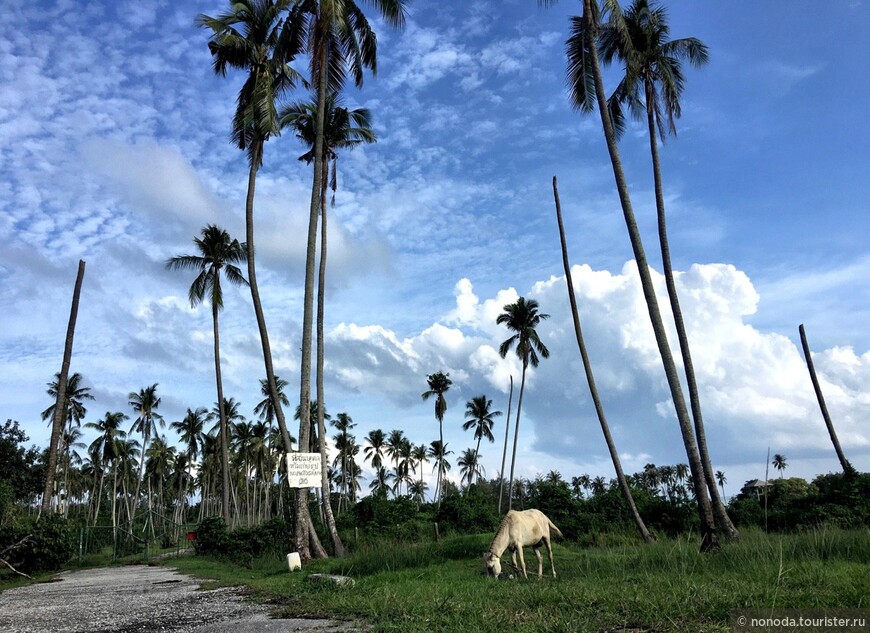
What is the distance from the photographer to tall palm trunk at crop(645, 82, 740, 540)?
48.3 ft

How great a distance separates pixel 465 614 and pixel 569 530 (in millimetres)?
26041

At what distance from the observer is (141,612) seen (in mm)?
9828

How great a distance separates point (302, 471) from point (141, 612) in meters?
6.98

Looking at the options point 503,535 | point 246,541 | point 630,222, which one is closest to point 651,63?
point 630,222

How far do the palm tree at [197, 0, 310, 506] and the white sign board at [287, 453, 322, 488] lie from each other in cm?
508

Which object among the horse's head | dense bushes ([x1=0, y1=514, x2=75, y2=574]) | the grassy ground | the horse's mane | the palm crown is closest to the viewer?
the grassy ground

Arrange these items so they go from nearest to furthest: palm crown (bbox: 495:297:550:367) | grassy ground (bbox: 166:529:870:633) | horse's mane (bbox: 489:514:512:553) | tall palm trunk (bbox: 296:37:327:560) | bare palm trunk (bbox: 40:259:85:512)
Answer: grassy ground (bbox: 166:529:870:633) < horse's mane (bbox: 489:514:512:553) < tall palm trunk (bbox: 296:37:327:560) < bare palm trunk (bbox: 40:259:85:512) < palm crown (bbox: 495:297:550:367)

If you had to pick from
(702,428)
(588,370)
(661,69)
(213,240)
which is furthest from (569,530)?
(213,240)

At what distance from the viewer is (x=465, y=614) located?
6934 mm

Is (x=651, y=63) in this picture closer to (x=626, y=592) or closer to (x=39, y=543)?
(x=626, y=592)

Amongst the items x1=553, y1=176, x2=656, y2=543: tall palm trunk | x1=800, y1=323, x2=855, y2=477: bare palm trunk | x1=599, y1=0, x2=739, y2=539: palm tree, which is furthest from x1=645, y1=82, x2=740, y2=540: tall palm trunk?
x1=800, y1=323, x2=855, y2=477: bare palm trunk

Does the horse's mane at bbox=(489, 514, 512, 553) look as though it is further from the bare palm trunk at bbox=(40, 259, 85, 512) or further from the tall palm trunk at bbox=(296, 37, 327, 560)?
the bare palm trunk at bbox=(40, 259, 85, 512)

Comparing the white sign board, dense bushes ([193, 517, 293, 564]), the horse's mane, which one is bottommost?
dense bushes ([193, 517, 293, 564])

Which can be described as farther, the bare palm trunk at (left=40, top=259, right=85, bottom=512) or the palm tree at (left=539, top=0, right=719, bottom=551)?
the bare palm trunk at (left=40, top=259, right=85, bottom=512)
